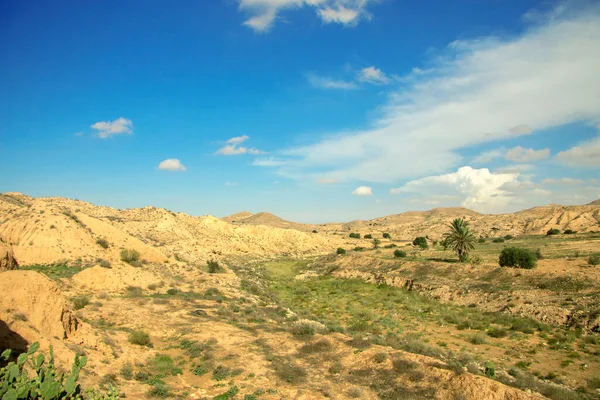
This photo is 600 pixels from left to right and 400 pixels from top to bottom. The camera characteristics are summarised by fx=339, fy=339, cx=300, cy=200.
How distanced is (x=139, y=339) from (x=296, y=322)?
31.4 feet

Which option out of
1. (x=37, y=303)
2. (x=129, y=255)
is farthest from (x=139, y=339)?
(x=129, y=255)

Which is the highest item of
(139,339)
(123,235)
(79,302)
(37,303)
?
(123,235)

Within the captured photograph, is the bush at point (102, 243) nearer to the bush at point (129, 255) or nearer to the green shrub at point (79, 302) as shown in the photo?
the bush at point (129, 255)

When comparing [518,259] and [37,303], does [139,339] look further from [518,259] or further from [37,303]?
[518,259]

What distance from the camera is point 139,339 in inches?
632

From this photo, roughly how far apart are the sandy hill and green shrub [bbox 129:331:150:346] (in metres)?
17.6

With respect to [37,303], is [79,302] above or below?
below

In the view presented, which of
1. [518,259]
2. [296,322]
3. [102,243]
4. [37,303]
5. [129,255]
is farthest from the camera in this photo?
[102,243]

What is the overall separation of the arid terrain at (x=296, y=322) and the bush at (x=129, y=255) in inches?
7.7

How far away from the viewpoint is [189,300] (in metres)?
25.7

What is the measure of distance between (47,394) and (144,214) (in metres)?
68.5

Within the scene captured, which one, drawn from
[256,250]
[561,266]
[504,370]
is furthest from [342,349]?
[256,250]

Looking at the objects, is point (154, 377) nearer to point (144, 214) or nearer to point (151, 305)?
point (151, 305)

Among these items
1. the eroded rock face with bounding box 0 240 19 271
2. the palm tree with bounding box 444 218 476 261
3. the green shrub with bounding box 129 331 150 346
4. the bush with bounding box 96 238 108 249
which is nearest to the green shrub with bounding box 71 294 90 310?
the eroded rock face with bounding box 0 240 19 271
